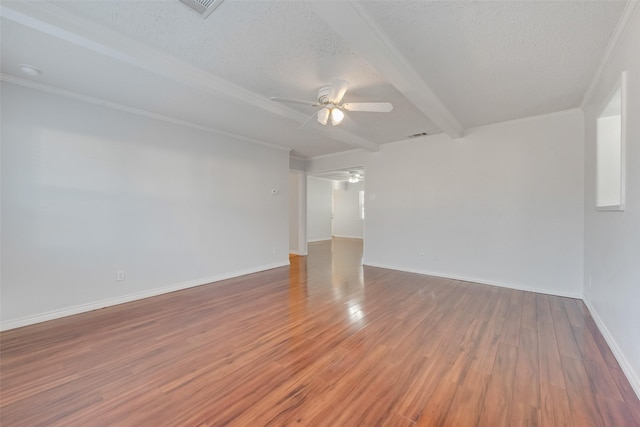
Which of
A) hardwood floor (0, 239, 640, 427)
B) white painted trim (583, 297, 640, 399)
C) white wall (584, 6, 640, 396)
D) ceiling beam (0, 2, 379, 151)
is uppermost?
ceiling beam (0, 2, 379, 151)

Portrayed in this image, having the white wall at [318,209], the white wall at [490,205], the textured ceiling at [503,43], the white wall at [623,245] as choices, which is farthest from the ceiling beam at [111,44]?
the white wall at [318,209]

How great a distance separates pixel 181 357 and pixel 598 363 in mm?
3301

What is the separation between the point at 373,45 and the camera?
76.9 inches

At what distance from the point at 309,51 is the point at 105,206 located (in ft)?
10.1

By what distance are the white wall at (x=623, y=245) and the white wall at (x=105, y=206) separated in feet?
15.3

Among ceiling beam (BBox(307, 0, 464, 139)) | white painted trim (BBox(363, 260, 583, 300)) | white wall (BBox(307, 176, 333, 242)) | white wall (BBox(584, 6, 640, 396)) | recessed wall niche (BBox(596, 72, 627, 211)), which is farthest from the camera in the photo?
white wall (BBox(307, 176, 333, 242))

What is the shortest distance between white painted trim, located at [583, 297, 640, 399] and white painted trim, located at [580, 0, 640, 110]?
7.84 ft

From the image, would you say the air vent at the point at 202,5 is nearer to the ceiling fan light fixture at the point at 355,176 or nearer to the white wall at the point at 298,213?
the white wall at the point at 298,213

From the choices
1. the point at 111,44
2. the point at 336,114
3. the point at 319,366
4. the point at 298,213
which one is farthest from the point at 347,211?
the point at 111,44

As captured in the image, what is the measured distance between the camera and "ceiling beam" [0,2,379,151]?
5.70ft

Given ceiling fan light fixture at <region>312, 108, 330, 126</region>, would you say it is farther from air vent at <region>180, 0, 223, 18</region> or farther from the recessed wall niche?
the recessed wall niche

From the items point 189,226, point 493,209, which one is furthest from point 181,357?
point 493,209

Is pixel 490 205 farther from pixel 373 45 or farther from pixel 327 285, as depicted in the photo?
pixel 373 45

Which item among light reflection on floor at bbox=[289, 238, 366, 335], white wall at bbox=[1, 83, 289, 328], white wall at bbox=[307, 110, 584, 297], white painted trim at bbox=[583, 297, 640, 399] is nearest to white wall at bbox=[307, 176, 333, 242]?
light reflection on floor at bbox=[289, 238, 366, 335]
